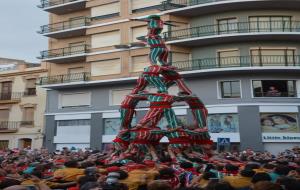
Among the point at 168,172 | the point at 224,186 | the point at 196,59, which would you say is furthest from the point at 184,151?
the point at 196,59

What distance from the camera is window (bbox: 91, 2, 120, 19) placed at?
112 ft

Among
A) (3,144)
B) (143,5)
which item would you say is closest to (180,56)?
(143,5)

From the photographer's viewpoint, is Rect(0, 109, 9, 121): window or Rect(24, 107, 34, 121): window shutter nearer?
Rect(24, 107, 34, 121): window shutter

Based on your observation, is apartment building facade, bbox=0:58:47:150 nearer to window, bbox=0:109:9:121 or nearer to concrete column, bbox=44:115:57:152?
window, bbox=0:109:9:121

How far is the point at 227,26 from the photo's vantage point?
29.4 metres

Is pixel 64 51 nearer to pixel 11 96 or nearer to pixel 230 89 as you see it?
pixel 11 96

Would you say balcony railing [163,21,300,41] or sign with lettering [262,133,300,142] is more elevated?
balcony railing [163,21,300,41]

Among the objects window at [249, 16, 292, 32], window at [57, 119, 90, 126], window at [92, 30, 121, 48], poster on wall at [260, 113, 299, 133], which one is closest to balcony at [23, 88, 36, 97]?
window at [57, 119, 90, 126]

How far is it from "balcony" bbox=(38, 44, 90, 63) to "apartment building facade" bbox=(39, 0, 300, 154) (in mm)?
100

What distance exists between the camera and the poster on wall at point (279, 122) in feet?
88.5

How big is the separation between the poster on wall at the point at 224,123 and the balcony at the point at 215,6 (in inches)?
315

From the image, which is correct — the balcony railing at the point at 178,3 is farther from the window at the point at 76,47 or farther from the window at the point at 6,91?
the window at the point at 6,91

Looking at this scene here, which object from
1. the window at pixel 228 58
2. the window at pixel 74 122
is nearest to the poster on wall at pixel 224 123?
the window at pixel 228 58

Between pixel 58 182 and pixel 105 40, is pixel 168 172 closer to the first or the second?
pixel 58 182
